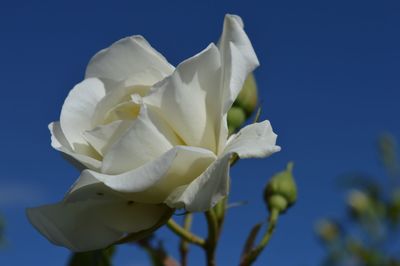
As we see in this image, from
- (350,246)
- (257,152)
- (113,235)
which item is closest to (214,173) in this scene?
(257,152)

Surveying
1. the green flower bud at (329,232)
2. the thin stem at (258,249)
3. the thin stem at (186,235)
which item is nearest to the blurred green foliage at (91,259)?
the thin stem at (186,235)

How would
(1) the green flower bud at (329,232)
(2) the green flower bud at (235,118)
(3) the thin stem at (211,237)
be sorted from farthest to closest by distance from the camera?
1. (1) the green flower bud at (329,232)
2. (2) the green flower bud at (235,118)
3. (3) the thin stem at (211,237)

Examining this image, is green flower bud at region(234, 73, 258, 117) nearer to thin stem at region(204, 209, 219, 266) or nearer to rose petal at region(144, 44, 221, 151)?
thin stem at region(204, 209, 219, 266)

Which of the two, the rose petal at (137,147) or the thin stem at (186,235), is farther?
the thin stem at (186,235)

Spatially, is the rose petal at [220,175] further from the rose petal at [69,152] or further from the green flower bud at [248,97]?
the green flower bud at [248,97]

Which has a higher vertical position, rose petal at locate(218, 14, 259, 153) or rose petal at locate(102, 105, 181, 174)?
rose petal at locate(218, 14, 259, 153)

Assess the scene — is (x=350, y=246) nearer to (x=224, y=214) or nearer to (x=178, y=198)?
(x=224, y=214)

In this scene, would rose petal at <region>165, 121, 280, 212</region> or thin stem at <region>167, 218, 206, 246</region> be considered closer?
rose petal at <region>165, 121, 280, 212</region>

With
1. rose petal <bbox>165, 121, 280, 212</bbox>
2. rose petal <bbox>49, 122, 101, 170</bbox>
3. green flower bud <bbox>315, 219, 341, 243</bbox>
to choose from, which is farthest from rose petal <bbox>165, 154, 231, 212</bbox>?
green flower bud <bbox>315, 219, 341, 243</bbox>
